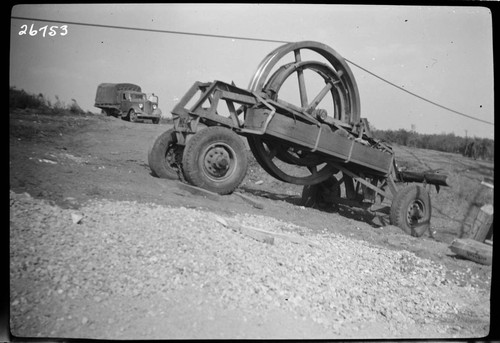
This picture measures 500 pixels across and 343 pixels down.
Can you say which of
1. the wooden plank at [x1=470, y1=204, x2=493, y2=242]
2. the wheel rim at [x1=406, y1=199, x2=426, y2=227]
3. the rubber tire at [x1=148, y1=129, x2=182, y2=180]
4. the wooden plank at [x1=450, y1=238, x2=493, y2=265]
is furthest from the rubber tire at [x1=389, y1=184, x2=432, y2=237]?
the rubber tire at [x1=148, y1=129, x2=182, y2=180]

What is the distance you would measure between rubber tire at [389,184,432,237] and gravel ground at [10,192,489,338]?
3.30 m

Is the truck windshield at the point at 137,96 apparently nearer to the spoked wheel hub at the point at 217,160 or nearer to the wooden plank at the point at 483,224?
the spoked wheel hub at the point at 217,160

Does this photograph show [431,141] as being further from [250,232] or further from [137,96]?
[137,96]

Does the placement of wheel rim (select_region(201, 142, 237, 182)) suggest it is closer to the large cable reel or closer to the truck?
the large cable reel

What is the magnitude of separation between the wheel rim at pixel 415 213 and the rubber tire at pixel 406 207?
0.03 meters

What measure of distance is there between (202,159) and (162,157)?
1066 mm

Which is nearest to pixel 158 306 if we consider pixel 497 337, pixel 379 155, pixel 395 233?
pixel 497 337

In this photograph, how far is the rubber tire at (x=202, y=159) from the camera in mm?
6953

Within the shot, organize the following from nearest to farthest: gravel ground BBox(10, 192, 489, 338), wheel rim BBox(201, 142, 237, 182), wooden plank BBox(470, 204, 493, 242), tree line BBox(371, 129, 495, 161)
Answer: gravel ground BBox(10, 192, 489, 338)
wooden plank BBox(470, 204, 493, 242)
wheel rim BBox(201, 142, 237, 182)
tree line BBox(371, 129, 495, 161)

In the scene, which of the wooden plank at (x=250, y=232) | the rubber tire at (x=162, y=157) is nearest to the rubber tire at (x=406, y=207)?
the rubber tire at (x=162, y=157)

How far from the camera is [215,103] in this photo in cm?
738

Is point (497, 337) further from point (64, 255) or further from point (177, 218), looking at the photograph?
point (64, 255)

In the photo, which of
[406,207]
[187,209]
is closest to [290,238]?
[187,209]

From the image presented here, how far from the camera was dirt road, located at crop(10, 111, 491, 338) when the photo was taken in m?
Result: 3.52
